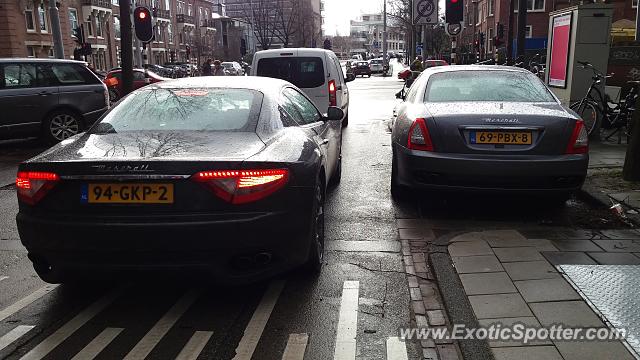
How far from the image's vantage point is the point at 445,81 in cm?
642

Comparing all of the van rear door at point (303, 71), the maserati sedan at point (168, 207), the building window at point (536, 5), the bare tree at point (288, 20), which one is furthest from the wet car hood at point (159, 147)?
the building window at point (536, 5)

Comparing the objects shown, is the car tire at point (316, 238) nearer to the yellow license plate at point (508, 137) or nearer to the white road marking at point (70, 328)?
the white road marking at point (70, 328)

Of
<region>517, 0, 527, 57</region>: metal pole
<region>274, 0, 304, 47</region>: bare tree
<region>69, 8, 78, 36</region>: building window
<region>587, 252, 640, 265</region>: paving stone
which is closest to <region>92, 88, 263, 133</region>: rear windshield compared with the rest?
<region>587, 252, 640, 265</region>: paving stone

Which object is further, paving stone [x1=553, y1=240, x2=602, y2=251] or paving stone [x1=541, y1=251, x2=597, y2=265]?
paving stone [x1=553, y1=240, x2=602, y2=251]

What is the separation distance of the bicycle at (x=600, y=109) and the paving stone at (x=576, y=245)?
208 inches

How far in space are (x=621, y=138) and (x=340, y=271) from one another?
Result: 7741 mm

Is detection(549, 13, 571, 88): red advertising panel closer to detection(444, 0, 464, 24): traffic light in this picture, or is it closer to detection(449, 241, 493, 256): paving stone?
detection(444, 0, 464, 24): traffic light

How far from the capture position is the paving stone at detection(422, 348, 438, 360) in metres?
3.09

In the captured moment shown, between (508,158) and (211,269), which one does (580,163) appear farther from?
(211,269)

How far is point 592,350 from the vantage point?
2.96 metres

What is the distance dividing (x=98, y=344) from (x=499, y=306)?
2416mm

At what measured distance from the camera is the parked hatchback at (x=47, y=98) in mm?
10477

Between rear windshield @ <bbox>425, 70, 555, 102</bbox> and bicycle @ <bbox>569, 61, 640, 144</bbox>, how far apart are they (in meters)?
3.72

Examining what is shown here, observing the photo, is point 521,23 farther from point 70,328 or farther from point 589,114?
point 70,328
